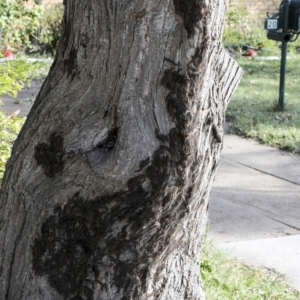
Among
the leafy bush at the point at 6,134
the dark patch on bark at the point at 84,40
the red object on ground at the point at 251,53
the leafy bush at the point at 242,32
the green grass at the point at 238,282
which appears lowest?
the red object on ground at the point at 251,53

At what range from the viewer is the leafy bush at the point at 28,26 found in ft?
48.4

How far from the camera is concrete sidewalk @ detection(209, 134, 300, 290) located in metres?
5.45

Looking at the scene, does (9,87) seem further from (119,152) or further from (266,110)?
(266,110)

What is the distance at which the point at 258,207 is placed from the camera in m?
6.54

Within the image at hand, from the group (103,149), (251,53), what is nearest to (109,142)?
(103,149)

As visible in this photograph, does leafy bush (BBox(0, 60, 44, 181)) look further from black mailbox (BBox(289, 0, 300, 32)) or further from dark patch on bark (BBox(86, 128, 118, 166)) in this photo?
black mailbox (BBox(289, 0, 300, 32))

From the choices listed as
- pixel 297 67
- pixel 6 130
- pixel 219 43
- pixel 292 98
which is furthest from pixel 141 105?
pixel 297 67

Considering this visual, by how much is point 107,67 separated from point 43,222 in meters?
0.72

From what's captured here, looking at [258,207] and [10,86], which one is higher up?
[10,86]

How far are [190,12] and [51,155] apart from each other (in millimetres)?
847

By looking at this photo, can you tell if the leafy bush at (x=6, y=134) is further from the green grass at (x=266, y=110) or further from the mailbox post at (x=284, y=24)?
the mailbox post at (x=284, y=24)

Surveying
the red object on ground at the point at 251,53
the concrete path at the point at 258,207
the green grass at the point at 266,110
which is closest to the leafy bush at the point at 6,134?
the concrete path at the point at 258,207

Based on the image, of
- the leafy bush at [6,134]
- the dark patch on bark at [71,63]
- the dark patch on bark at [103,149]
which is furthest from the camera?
the leafy bush at [6,134]

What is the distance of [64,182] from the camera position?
3211 mm
